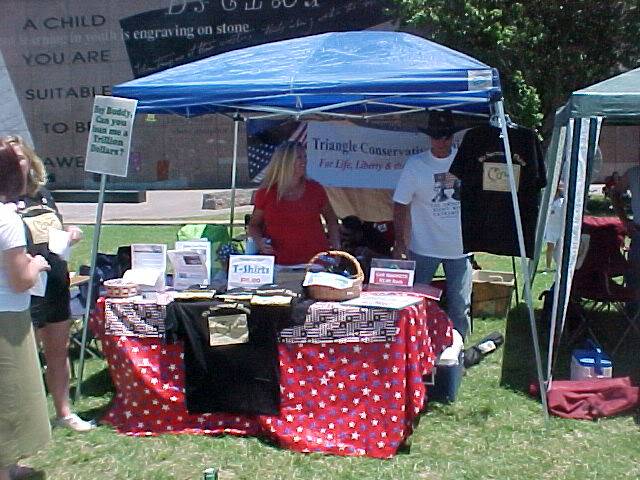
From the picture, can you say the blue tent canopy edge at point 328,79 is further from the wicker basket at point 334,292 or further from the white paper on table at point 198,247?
the wicker basket at point 334,292

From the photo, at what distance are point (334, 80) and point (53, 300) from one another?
1881 mm

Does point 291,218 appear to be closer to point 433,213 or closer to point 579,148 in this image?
point 433,213

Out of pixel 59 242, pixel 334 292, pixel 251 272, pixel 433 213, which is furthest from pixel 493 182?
pixel 59 242

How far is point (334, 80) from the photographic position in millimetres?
4289

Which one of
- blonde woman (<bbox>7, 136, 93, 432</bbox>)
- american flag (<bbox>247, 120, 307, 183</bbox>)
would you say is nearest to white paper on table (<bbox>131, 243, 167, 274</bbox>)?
blonde woman (<bbox>7, 136, 93, 432</bbox>)

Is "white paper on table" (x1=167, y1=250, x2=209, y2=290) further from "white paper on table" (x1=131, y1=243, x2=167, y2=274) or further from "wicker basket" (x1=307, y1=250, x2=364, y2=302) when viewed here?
"wicker basket" (x1=307, y1=250, x2=364, y2=302)

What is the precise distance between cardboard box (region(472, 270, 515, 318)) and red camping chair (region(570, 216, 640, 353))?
2.31ft

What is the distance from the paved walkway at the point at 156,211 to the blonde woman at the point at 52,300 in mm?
11283

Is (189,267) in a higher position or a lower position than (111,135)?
lower

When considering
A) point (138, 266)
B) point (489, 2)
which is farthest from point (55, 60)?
point (138, 266)

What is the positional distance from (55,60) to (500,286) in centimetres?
2216

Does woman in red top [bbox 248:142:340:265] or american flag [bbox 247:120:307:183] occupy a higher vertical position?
american flag [bbox 247:120:307:183]

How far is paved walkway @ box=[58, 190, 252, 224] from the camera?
16.7 metres

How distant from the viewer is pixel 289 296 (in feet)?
13.3
